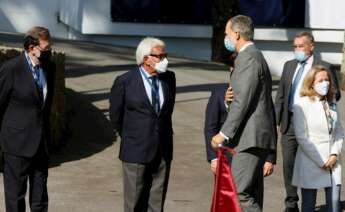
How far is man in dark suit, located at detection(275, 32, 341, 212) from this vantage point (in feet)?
28.8

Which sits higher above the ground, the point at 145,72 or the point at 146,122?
the point at 145,72

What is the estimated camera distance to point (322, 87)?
27.0 feet

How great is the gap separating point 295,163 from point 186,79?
9.23 metres

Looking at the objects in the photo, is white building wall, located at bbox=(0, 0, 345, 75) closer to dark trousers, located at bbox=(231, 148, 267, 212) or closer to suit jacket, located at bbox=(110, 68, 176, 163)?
suit jacket, located at bbox=(110, 68, 176, 163)

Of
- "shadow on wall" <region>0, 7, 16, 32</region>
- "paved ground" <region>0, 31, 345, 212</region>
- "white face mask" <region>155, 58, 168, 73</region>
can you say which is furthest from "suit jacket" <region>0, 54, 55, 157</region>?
"shadow on wall" <region>0, 7, 16, 32</region>

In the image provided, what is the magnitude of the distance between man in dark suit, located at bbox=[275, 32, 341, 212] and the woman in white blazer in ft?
0.93

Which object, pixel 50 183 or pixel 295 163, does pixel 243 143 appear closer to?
pixel 295 163

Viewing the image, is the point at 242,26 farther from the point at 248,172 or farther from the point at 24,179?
the point at 24,179

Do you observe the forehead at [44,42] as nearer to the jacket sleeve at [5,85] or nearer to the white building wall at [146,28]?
the jacket sleeve at [5,85]

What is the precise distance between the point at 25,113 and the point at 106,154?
4154 mm

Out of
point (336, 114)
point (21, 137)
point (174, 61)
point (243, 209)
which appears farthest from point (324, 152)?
point (174, 61)

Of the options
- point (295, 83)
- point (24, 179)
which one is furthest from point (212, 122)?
point (295, 83)

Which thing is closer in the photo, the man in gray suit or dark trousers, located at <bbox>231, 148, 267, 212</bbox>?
the man in gray suit

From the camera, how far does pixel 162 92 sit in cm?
742
